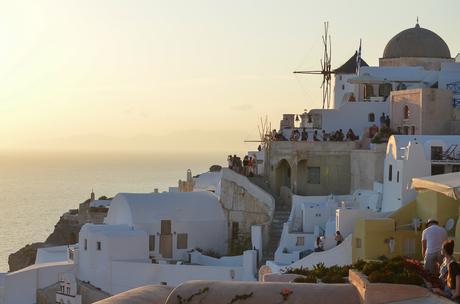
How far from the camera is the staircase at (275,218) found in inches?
1210

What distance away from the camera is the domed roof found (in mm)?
40156

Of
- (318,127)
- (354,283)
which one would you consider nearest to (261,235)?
(318,127)

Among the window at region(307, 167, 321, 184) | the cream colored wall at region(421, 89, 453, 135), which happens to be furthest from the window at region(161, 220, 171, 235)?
the cream colored wall at region(421, 89, 453, 135)

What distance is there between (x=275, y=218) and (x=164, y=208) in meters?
4.37

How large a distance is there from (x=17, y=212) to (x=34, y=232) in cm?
2292

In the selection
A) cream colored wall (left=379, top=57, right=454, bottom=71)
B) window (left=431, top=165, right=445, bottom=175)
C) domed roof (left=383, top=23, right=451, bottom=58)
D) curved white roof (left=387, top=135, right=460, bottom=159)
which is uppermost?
domed roof (left=383, top=23, right=451, bottom=58)

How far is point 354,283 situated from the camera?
41.5 feet

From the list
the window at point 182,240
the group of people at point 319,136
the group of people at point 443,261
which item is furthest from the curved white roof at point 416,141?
the group of people at point 443,261

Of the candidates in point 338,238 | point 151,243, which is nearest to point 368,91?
point 151,243

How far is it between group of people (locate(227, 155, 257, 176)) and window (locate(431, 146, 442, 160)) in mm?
10320

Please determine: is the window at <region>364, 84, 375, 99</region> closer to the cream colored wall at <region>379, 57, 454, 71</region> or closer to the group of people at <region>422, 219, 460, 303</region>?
the cream colored wall at <region>379, 57, 454, 71</region>

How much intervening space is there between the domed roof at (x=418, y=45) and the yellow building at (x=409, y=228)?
17.8 m

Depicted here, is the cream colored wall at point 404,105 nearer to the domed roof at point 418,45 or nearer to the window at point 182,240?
the domed roof at point 418,45

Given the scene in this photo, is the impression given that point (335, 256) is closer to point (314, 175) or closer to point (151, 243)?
point (314, 175)
